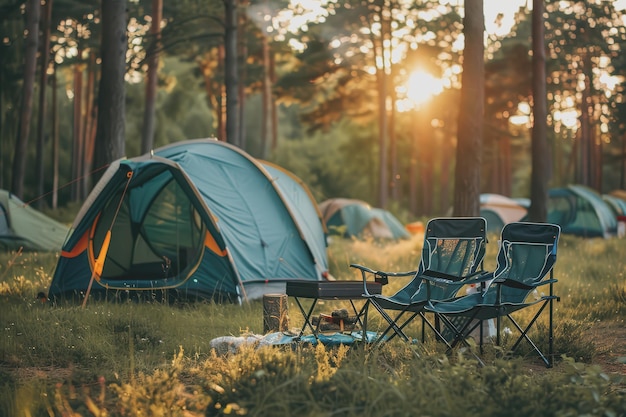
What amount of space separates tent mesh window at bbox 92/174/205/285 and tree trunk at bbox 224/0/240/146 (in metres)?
4.15

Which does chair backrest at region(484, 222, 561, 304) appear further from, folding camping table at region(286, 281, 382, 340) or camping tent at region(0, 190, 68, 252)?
camping tent at region(0, 190, 68, 252)

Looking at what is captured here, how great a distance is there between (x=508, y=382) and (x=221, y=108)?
87.4 ft

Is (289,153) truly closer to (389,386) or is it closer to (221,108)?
(221,108)

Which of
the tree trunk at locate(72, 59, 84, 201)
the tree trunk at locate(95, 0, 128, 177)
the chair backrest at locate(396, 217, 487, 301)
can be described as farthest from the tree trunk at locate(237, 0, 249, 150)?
the chair backrest at locate(396, 217, 487, 301)

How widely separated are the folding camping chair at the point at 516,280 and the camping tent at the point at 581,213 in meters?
16.5

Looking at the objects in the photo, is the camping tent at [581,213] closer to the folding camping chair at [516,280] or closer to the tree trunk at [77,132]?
the tree trunk at [77,132]

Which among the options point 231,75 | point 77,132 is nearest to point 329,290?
point 231,75

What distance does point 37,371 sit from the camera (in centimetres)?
605

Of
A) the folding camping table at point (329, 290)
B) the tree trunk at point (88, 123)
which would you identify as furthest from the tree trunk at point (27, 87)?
the folding camping table at point (329, 290)

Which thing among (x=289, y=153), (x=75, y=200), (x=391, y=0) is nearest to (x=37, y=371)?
(x=391, y=0)

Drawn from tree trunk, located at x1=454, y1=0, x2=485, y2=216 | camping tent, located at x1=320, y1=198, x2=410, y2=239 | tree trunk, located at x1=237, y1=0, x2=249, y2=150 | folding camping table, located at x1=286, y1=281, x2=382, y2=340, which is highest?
tree trunk, located at x1=237, y1=0, x2=249, y2=150

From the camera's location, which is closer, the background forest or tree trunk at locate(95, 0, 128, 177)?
tree trunk at locate(95, 0, 128, 177)

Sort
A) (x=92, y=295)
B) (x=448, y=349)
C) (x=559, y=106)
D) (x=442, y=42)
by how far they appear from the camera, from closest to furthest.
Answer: (x=448, y=349), (x=92, y=295), (x=442, y=42), (x=559, y=106)

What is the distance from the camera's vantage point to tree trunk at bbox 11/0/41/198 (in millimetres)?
17906
